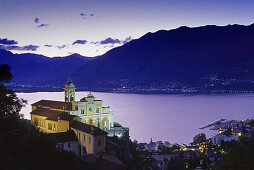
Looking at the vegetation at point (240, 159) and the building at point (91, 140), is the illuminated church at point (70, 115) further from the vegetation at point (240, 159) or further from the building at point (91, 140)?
the vegetation at point (240, 159)

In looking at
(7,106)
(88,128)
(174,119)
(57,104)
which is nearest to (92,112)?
(57,104)

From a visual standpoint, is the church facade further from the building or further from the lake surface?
the lake surface

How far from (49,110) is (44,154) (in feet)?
70.5

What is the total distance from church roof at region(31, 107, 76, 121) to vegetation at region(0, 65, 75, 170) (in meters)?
14.4

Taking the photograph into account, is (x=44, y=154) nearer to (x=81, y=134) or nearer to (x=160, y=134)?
(x=81, y=134)

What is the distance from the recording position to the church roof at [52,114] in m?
29.0

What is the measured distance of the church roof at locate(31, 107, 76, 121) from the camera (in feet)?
95.1

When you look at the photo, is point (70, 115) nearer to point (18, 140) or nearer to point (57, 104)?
point (57, 104)

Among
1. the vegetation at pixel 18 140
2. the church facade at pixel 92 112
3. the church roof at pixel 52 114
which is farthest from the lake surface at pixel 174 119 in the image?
the vegetation at pixel 18 140

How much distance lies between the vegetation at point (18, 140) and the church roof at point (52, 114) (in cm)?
1440

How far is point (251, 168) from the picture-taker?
9.30 m

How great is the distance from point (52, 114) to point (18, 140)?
69.7 ft

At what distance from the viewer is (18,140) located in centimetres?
1159

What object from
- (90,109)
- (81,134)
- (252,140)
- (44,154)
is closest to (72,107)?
(90,109)
